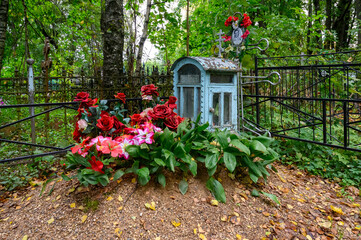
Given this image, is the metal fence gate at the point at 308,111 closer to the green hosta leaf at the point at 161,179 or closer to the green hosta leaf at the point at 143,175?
the green hosta leaf at the point at 161,179

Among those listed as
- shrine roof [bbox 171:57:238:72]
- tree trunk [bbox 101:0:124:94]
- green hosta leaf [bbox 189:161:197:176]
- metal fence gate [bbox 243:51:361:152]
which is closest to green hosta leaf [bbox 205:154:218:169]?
green hosta leaf [bbox 189:161:197:176]

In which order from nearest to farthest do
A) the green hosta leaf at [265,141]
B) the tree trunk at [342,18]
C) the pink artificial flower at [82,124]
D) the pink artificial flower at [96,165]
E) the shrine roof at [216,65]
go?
the pink artificial flower at [96,165] → the pink artificial flower at [82,124] → the green hosta leaf at [265,141] → the shrine roof at [216,65] → the tree trunk at [342,18]

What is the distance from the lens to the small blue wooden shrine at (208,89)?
136 inches

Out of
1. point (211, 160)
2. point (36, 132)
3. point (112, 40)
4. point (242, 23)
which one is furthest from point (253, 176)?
point (36, 132)

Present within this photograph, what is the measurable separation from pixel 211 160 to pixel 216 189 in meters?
0.30

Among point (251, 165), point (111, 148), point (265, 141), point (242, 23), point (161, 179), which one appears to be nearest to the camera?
point (111, 148)

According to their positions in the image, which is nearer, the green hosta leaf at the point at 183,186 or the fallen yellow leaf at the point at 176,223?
the fallen yellow leaf at the point at 176,223

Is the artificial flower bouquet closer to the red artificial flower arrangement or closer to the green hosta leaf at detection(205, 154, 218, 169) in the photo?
the green hosta leaf at detection(205, 154, 218, 169)

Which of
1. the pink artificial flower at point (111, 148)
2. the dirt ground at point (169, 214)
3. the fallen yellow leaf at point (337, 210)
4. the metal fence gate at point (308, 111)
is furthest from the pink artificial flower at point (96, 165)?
the metal fence gate at point (308, 111)

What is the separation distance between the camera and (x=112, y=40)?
184 inches

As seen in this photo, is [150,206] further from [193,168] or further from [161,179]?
[193,168]

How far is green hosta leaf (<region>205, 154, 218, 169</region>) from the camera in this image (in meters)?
2.69

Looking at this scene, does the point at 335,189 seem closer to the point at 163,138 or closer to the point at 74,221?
the point at 163,138

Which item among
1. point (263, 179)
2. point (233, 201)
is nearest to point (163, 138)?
point (233, 201)
